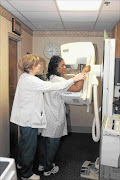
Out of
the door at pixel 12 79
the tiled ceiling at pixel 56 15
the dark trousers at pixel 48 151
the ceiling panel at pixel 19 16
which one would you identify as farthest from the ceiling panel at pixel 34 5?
the dark trousers at pixel 48 151

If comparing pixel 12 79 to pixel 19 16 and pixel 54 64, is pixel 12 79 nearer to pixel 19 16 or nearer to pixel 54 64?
pixel 19 16

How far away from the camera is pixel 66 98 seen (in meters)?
2.08

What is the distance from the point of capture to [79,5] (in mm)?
2271

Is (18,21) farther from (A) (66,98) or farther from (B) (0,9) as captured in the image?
(A) (66,98)

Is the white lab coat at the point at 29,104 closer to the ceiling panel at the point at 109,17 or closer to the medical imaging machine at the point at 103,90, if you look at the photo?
the medical imaging machine at the point at 103,90

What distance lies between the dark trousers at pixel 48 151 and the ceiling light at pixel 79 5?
1.53 metres

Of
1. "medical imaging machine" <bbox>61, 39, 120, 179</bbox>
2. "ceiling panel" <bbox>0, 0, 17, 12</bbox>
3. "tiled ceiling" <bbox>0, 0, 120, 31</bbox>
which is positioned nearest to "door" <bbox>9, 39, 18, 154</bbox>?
"tiled ceiling" <bbox>0, 0, 120, 31</bbox>

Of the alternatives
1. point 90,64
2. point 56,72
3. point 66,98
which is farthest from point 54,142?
point 90,64

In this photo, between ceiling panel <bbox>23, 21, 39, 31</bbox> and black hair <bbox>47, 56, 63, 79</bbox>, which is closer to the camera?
black hair <bbox>47, 56, 63, 79</bbox>

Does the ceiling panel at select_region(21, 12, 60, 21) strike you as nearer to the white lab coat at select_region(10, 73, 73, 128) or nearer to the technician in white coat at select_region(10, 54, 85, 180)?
the technician in white coat at select_region(10, 54, 85, 180)

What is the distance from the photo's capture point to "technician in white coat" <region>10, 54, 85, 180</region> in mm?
2041

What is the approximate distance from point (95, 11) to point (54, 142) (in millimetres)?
1664

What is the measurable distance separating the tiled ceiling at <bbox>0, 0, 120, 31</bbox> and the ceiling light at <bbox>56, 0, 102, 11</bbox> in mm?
48

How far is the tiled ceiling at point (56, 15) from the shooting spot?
7.38ft
